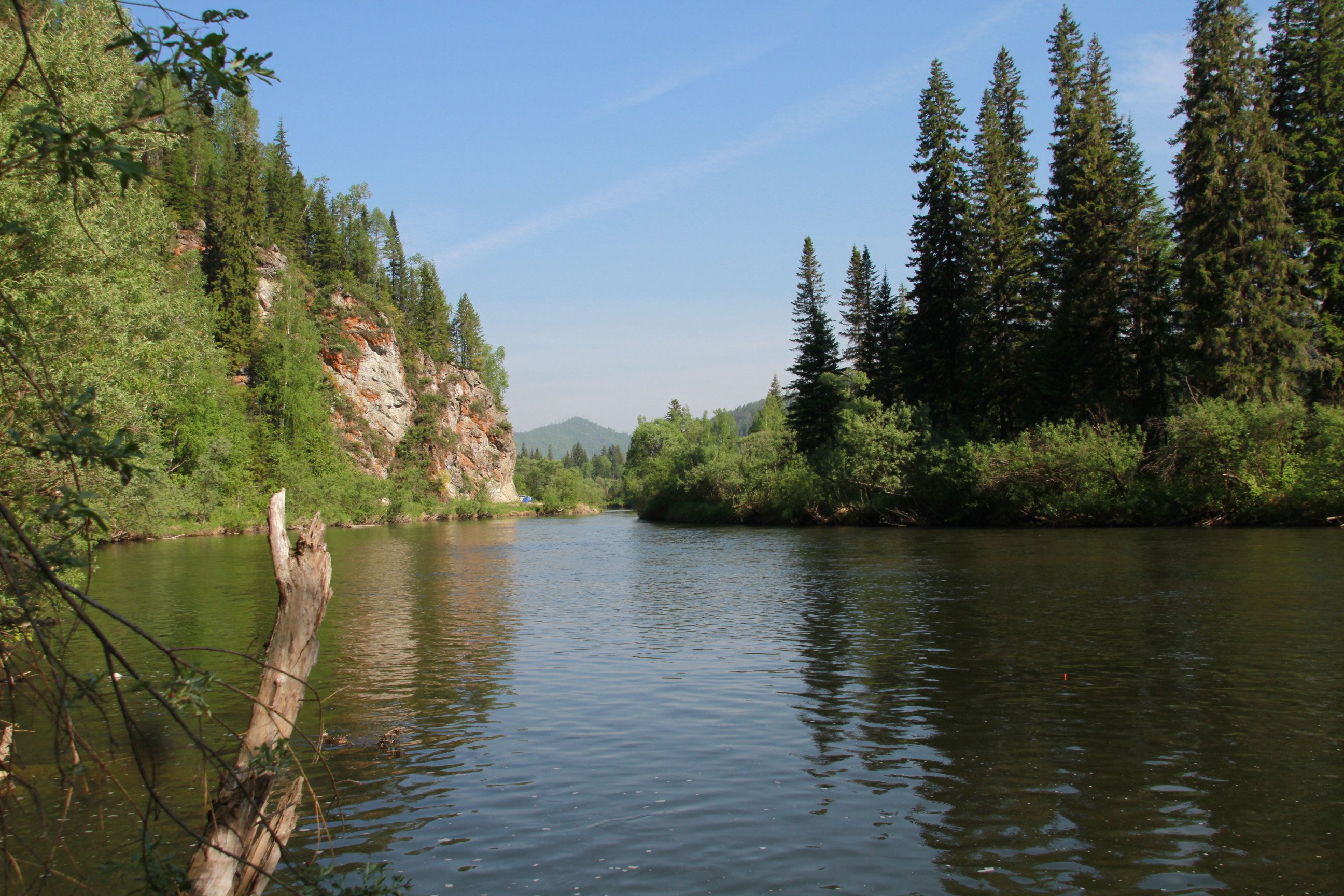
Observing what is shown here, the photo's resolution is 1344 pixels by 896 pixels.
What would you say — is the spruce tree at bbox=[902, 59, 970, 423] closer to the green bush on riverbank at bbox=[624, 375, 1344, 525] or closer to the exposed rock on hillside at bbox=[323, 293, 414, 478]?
the green bush on riverbank at bbox=[624, 375, 1344, 525]

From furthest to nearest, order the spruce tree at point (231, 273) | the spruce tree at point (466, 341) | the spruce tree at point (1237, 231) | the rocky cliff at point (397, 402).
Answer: the spruce tree at point (466, 341) → the rocky cliff at point (397, 402) → the spruce tree at point (231, 273) → the spruce tree at point (1237, 231)

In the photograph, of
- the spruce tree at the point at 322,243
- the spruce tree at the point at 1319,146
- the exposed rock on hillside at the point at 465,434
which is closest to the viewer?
the spruce tree at the point at 1319,146

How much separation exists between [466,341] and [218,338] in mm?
65643

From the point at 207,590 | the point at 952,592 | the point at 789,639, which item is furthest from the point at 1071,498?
the point at 207,590

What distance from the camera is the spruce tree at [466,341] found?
147125 millimetres

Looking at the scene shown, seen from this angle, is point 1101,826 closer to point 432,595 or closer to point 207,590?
point 432,595

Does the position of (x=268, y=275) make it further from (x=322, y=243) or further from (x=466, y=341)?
(x=466, y=341)

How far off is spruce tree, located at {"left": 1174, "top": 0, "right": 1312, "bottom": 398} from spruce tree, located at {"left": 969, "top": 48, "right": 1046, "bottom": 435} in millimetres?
10635

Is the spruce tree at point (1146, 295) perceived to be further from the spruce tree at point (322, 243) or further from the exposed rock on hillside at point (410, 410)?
the spruce tree at point (322, 243)

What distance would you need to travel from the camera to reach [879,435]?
185 feet

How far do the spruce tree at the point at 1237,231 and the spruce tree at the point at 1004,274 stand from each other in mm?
10635

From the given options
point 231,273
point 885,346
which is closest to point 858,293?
point 885,346

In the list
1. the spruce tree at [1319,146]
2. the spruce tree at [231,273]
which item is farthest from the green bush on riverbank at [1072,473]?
the spruce tree at [231,273]

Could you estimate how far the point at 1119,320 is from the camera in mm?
49969
